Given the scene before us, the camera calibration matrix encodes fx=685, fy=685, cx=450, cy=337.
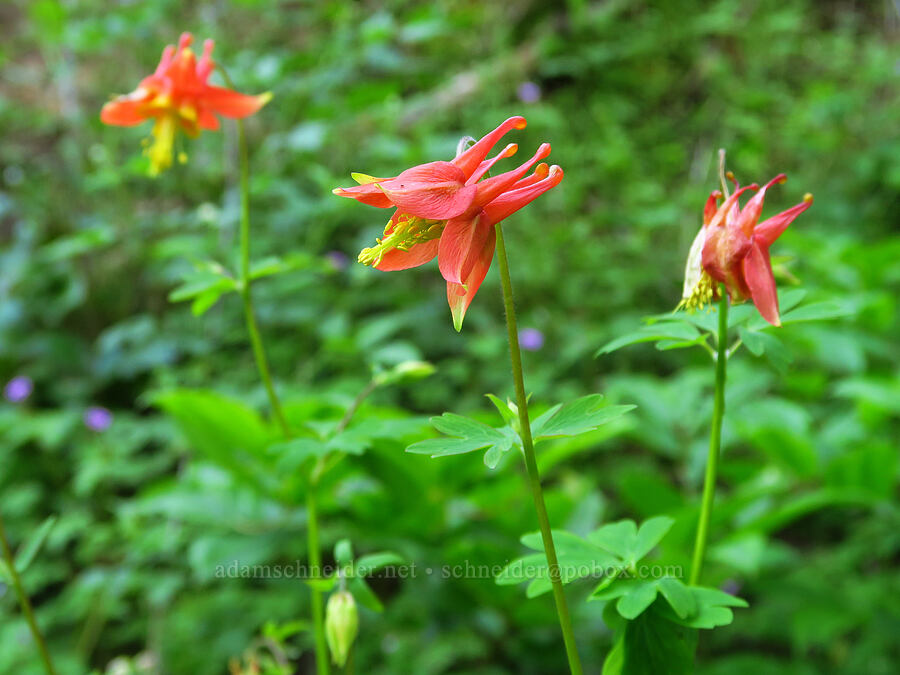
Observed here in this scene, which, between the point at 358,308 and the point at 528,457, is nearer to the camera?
the point at 528,457

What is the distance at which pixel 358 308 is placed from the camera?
2586mm

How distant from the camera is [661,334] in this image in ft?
2.08

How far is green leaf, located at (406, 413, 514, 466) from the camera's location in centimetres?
51

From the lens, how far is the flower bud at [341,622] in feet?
2.37

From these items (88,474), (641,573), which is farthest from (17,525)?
(641,573)

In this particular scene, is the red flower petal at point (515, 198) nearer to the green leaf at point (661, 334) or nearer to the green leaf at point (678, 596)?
the green leaf at point (661, 334)

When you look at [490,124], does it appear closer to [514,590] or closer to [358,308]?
[358,308]

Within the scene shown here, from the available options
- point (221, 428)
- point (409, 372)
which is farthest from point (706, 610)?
point (221, 428)

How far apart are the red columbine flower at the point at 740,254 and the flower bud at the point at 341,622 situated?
47cm

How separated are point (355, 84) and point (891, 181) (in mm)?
2403

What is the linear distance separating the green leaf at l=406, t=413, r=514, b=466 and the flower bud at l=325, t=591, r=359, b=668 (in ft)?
0.94

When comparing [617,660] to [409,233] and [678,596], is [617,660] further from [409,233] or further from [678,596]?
[409,233]

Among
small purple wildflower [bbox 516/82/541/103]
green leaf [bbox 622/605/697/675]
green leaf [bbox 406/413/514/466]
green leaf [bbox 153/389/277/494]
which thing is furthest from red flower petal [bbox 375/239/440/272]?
small purple wildflower [bbox 516/82/541/103]

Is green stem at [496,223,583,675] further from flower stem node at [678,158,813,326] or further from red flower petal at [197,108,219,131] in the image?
red flower petal at [197,108,219,131]
